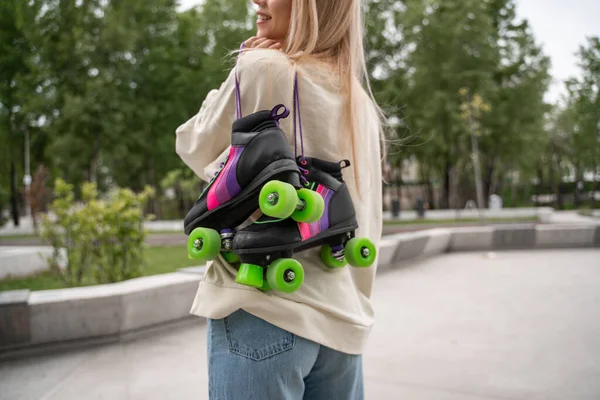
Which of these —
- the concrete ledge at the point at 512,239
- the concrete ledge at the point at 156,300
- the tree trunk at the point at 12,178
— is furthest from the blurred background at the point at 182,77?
the concrete ledge at the point at 156,300

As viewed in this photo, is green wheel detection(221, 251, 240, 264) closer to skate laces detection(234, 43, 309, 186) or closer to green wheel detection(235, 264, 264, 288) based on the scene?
green wheel detection(235, 264, 264, 288)

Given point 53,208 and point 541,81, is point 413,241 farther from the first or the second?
point 541,81

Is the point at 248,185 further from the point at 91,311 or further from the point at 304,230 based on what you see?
the point at 91,311

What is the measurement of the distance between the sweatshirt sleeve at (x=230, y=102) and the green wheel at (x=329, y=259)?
0.29 m

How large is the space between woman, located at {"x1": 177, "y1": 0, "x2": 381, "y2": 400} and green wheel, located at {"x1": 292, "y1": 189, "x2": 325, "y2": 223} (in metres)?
0.13

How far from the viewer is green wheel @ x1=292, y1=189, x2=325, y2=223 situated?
1087 millimetres

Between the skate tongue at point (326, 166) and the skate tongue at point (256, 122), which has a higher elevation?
the skate tongue at point (256, 122)

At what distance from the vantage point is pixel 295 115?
3.85 ft

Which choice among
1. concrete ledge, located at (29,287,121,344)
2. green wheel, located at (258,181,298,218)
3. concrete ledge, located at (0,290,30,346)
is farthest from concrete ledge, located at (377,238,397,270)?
green wheel, located at (258,181,298,218)

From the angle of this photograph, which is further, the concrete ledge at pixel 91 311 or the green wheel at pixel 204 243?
the concrete ledge at pixel 91 311

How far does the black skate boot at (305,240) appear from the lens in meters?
1.07

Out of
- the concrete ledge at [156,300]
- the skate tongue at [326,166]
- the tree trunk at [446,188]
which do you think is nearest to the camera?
the skate tongue at [326,166]

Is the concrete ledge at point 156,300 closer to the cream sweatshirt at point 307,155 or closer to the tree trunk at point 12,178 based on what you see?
the cream sweatshirt at point 307,155

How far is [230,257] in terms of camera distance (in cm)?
117
